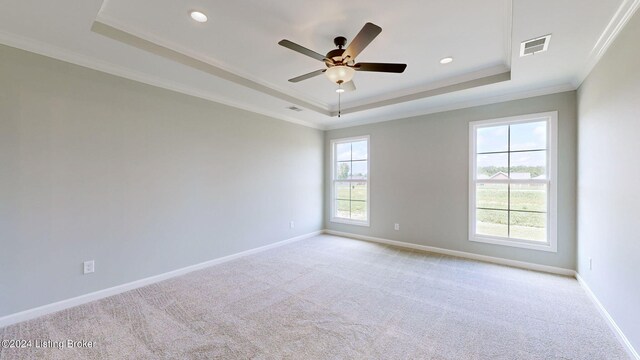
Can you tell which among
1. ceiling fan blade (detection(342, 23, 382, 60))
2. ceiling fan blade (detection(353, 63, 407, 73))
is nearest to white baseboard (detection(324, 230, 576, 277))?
ceiling fan blade (detection(353, 63, 407, 73))

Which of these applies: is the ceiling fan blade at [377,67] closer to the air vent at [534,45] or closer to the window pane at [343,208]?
the air vent at [534,45]

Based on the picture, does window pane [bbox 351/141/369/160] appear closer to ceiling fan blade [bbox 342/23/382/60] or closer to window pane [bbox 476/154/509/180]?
window pane [bbox 476/154/509/180]

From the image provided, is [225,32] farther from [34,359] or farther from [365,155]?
[365,155]

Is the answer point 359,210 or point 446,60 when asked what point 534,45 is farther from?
point 359,210

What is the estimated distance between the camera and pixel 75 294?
8.39 feet

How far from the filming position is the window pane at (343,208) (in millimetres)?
5691

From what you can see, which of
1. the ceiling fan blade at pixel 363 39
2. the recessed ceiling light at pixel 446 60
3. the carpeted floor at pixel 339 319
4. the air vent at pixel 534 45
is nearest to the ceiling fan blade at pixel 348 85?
the ceiling fan blade at pixel 363 39

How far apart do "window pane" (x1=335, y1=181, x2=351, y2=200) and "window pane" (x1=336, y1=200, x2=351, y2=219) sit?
4.0 inches

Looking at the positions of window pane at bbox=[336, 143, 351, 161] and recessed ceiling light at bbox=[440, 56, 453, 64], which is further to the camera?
window pane at bbox=[336, 143, 351, 161]

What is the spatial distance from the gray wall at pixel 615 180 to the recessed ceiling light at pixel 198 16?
10.9 ft

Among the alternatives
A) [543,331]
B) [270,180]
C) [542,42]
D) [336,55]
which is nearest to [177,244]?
[270,180]

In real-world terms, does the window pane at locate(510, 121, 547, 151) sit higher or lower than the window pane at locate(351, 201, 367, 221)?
higher

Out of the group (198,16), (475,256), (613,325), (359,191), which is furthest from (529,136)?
(198,16)

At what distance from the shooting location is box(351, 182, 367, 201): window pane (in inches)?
214
